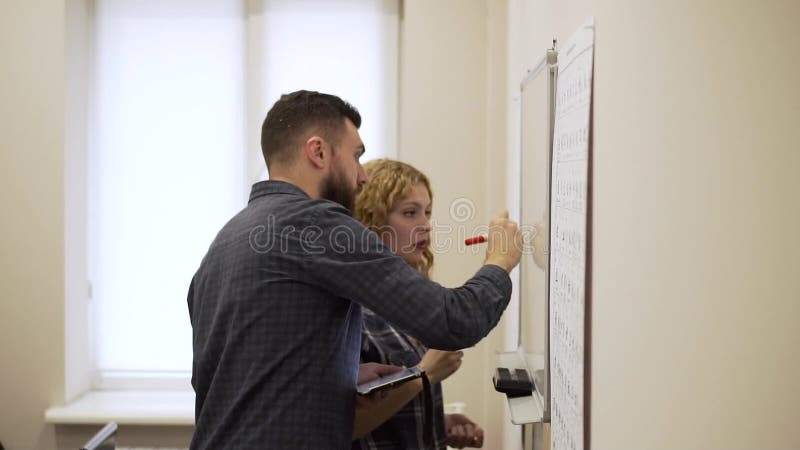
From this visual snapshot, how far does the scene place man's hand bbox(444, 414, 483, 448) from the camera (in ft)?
6.57

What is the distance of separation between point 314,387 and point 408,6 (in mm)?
2113

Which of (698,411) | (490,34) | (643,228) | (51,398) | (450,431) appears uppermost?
(490,34)

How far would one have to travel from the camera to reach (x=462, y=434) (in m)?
2.02

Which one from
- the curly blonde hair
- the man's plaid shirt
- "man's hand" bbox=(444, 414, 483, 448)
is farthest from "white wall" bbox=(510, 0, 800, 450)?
"man's hand" bbox=(444, 414, 483, 448)

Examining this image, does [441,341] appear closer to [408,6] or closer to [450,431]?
[450,431]

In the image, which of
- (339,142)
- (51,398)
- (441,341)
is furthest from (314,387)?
(51,398)

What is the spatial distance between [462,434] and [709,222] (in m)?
1.45

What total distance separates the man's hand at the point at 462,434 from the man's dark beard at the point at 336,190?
0.81m

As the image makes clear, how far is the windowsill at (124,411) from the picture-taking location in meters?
3.04

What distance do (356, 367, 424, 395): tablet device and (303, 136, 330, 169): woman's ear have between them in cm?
39

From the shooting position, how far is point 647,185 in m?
0.81

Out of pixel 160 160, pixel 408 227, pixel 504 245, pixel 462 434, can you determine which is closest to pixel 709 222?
pixel 504 245

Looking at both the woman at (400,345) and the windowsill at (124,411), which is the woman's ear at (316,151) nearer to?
the woman at (400,345)

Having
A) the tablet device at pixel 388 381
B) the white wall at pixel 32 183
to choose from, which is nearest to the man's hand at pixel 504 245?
the tablet device at pixel 388 381
